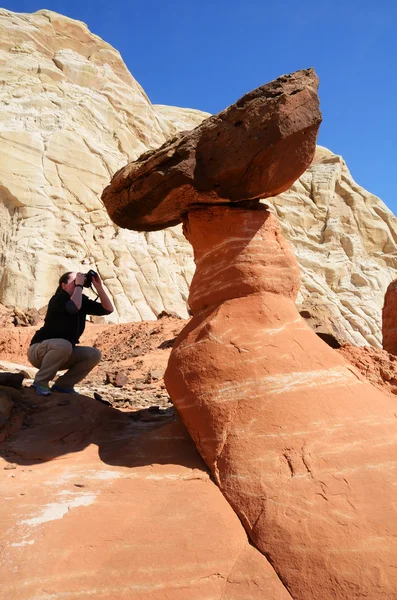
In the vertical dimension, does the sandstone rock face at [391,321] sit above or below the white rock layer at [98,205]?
below

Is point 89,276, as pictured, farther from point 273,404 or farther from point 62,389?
point 273,404

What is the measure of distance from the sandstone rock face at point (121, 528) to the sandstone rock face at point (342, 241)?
17325 millimetres

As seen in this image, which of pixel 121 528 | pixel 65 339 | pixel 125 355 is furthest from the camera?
pixel 125 355

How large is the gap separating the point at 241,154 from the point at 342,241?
21110 millimetres

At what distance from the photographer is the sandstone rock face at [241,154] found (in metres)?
2.98

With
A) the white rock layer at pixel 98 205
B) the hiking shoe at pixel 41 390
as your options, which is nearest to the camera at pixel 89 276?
the hiking shoe at pixel 41 390

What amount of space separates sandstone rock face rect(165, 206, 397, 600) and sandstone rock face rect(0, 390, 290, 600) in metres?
0.14

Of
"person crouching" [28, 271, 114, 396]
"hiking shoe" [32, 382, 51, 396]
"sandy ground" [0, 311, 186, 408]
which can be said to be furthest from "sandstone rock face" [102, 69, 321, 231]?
"sandy ground" [0, 311, 186, 408]

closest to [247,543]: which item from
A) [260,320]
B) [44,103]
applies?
[260,320]

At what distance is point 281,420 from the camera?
2.51 metres

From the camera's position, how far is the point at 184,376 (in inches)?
118

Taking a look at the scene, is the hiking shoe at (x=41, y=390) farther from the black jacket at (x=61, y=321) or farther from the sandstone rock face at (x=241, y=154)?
the sandstone rock face at (x=241, y=154)

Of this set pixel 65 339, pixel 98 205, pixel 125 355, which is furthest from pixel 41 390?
pixel 98 205

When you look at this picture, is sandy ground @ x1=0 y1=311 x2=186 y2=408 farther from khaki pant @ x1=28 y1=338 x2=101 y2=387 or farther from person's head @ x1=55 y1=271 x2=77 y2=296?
person's head @ x1=55 y1=271 x2=77 y2=296
